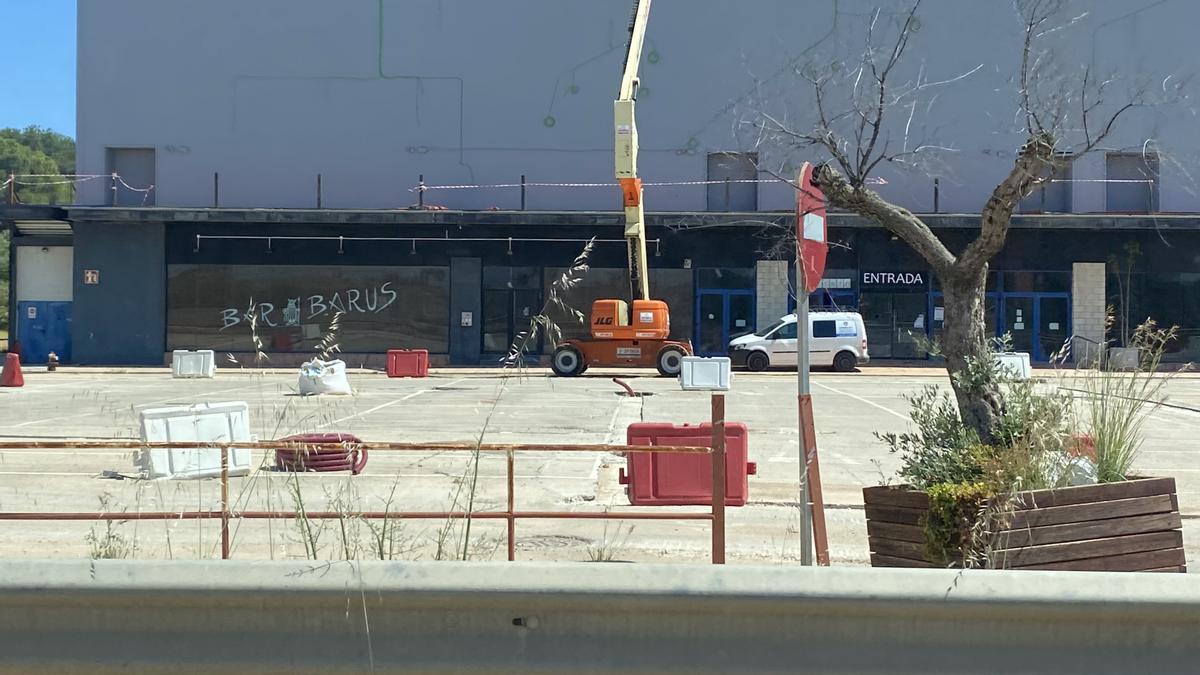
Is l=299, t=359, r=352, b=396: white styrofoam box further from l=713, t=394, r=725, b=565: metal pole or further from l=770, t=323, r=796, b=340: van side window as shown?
l=713, t=394, r=725, b=565: metal pole

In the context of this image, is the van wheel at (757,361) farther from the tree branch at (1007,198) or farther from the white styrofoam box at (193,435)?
the tree branch at (1007,198)

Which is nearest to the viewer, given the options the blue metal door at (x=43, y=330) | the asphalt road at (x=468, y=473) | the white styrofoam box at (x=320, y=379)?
the asphalt road at (x=468, y=473)

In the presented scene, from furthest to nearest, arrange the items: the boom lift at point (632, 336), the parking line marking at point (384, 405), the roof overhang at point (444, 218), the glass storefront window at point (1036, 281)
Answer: the glass storefront window at point (1036, 281), the roof overhang at point (444, 218), the boom lift at point (632, 336), the parking line marking at point (384, 405)

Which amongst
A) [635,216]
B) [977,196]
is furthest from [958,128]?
[635,216]

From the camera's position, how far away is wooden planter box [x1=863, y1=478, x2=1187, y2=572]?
17.3 ft

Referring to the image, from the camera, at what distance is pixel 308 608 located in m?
3.78

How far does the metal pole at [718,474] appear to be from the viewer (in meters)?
6.29

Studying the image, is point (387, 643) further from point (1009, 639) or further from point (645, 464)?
point (645, 464)

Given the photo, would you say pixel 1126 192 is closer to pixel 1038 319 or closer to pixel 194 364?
pixel 1038 319

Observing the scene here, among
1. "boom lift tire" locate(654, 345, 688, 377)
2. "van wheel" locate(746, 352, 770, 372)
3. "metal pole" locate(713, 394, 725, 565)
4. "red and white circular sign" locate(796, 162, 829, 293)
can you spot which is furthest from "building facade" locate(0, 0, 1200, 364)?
"red and white circular sign" locate(796, 162, 829, 293)

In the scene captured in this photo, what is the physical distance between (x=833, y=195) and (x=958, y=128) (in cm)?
3117

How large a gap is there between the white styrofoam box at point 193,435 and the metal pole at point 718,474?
20.4 feet

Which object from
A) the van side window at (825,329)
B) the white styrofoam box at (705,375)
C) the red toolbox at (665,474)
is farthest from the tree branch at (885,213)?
the van side window at (825,329)

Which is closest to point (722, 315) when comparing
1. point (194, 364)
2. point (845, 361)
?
point (845, 361)
